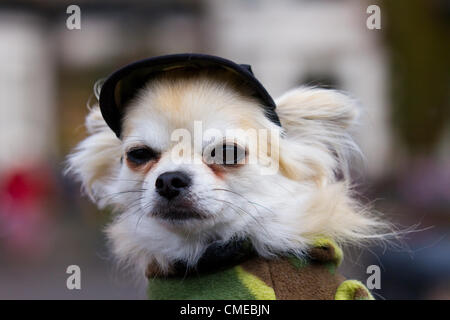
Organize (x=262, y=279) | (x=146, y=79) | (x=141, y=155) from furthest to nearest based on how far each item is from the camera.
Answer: (x=146, y=79), (x=141, y=155), (x=262, y=279)

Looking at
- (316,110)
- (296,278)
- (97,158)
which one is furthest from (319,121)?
(97,158)

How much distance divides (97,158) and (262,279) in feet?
4.16

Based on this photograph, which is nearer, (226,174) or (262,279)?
(262,279)

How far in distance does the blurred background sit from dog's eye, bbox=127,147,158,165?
31.2ft

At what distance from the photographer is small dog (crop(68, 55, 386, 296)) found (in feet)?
10.3

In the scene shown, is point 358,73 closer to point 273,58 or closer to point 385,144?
point 273,58

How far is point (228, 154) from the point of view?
3152 millimetres

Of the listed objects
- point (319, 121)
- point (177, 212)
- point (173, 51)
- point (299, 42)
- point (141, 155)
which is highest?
point (299, 42)

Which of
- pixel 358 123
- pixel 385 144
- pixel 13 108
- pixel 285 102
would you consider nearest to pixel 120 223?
pixel 285 102

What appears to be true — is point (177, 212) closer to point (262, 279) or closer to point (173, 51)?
point (262, 279)

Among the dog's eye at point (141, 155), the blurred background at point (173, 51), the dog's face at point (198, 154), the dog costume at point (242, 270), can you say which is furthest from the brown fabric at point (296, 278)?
the blurred background at point (173, 51)

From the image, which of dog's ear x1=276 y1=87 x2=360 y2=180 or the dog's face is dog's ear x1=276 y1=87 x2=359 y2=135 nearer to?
dog's ear x1=276 y1=87 x2=360 y2=180

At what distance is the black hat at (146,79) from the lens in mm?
3107
